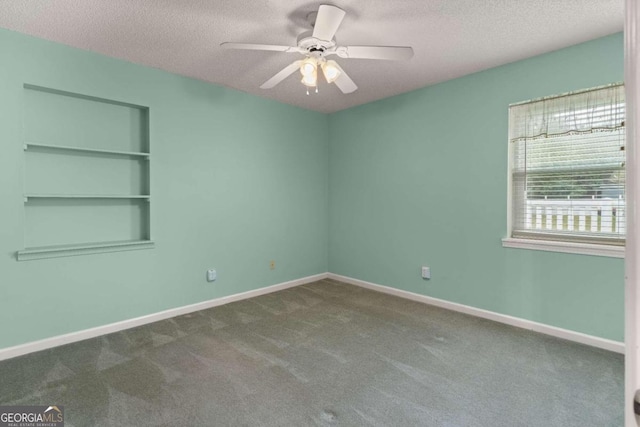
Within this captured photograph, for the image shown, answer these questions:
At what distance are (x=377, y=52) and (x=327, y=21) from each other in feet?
1.36

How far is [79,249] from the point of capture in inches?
108

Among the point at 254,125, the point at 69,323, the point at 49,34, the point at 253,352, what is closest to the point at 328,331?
the point at 253,352

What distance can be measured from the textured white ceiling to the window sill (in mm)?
1650

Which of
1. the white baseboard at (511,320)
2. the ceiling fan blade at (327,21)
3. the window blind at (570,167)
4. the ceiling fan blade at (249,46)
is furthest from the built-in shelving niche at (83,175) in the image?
the window blind at (570,167)

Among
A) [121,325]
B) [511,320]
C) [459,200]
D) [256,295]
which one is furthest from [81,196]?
[511,320]

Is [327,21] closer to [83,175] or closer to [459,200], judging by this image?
[459,200]

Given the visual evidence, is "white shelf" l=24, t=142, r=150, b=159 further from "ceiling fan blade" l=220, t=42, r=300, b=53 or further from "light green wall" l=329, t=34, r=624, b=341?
"light green wall" l=329, t=34, r=624, b=341

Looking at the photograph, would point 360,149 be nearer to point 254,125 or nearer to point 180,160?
point 254,125

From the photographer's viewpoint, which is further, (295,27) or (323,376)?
(295,27)

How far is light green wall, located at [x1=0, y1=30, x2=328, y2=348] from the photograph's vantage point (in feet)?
8.13

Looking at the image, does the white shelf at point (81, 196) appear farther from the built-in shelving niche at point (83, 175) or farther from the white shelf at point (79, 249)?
the white shelf at point (79, 249)

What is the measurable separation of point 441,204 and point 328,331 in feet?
6.03

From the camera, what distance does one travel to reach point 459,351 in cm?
256

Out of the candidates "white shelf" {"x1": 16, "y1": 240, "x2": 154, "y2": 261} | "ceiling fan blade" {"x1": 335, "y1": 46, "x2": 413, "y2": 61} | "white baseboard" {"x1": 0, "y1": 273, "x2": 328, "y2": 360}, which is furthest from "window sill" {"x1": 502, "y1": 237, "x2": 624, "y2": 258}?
"white shelf" {"x1": 16, "y1": 240, "x2": 154, "y2": 261}
